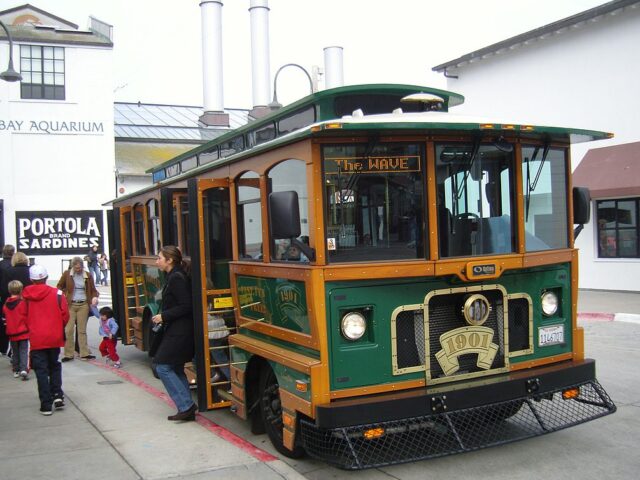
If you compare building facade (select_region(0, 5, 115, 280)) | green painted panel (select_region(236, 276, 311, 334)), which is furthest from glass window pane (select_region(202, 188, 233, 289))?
building facade (select_region(0, 5, 115, 280))

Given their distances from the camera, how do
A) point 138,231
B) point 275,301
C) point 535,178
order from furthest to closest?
point 138,231, point 535,178, point 275,301

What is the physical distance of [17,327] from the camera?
855 centimetres

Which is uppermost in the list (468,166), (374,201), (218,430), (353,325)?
(468,166)

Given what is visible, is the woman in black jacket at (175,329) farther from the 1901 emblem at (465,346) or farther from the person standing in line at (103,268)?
Result: the person standing in line at (103,268)

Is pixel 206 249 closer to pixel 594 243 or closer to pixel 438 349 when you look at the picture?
pixel 438 349

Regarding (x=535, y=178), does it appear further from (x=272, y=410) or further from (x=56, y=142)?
(x=56, y=142)

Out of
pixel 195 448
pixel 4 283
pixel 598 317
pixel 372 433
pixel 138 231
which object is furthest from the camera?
pixel 598 317

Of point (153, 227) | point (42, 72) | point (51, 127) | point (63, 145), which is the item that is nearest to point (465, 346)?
point (153, 227)

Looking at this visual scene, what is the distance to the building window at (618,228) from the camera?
671 inches

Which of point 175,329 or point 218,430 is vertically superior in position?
point 175,329

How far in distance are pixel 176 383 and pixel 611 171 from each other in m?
13.7

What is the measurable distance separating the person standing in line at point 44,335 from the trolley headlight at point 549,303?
15.7 feet

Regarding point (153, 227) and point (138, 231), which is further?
point (138, 231)

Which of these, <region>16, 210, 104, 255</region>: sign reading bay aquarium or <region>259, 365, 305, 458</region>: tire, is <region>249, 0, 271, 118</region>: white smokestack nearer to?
<region>16, 210, 104, 255</region>: sign reading bay aquarium
